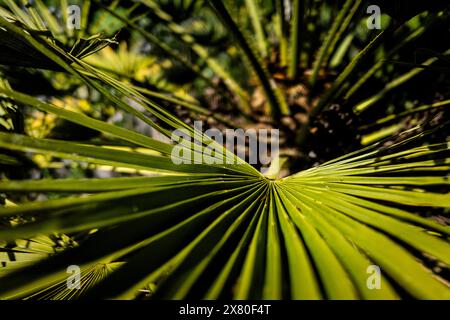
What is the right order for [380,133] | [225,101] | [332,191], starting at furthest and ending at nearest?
[225,101]
[380,133]
[332,191]

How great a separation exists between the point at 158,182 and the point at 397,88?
131cm

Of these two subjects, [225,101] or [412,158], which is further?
[225,101]

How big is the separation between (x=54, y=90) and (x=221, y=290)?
4.98 feet

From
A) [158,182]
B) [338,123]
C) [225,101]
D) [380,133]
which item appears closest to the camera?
[158,182]

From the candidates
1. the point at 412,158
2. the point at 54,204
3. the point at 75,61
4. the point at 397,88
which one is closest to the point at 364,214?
the point at 412,158

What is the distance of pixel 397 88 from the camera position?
1.40m

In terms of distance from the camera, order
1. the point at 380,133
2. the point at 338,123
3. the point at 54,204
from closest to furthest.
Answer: the point at 54,204 < the point at 338,123 < the point at 380,133

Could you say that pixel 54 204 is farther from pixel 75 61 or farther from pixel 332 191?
pixel 332 191

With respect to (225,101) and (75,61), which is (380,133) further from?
(75,61)

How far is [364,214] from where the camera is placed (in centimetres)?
53

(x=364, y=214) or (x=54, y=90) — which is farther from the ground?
(x=54, y=90)

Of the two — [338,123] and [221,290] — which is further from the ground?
[338,123]

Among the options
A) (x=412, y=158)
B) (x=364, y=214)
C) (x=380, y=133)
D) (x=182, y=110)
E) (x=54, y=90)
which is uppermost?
(x=54, y=90)

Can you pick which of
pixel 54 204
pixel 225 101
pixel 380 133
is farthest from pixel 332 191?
pixel 225 101
